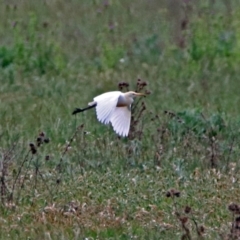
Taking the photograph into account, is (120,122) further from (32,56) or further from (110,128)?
(32,56)

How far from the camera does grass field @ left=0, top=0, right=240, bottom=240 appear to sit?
19.2ft

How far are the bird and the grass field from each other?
34 cm

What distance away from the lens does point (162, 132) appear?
7.49m

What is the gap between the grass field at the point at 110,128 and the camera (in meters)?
5.84

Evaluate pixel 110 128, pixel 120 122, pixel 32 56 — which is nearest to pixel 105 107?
pixel 120 122

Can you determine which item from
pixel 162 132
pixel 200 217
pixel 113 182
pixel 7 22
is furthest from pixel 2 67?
pixel 200 217

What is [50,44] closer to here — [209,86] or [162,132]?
[209,86]

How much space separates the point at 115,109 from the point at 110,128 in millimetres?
1486

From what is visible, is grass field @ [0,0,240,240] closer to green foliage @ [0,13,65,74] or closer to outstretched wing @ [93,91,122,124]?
green foliage @ [0,13,65,74]

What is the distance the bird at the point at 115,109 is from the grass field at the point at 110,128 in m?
0.34

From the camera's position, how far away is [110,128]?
7863 millimetres

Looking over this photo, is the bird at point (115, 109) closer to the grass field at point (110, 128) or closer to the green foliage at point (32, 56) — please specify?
the grass field at point (110, 128)

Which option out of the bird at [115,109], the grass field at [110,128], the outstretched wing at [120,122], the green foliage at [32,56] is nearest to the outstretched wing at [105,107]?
the bird at [115,109]

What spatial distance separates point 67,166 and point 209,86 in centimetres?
312
